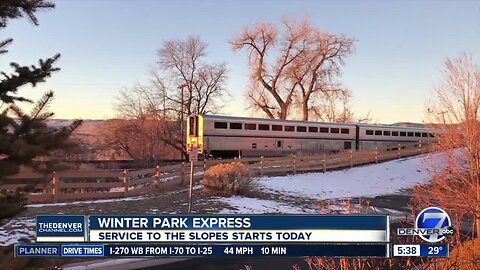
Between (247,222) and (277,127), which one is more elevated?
(277,127)

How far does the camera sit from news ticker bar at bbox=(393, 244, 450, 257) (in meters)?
3.46

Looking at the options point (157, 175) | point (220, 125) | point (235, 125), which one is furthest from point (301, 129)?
point (157, 175)

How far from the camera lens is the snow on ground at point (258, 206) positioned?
49.6ft

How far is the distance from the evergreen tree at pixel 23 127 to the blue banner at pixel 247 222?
1.97ft

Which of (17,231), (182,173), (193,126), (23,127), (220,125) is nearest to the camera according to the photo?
(23,127)

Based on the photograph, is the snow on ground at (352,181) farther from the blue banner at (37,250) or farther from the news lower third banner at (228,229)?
the blue banner at (37,250)

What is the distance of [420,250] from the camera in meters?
3.50

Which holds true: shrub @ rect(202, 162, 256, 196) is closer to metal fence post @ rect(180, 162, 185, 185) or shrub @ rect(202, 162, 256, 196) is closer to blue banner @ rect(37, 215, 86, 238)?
metal fence post @ rect(180, 162, 185, 185)

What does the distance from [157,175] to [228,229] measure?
15.9 metres

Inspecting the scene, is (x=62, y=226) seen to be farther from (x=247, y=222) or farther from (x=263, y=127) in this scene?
(x=263, y=127)

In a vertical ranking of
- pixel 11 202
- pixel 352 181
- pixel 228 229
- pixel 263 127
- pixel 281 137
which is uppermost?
pixel 263 127

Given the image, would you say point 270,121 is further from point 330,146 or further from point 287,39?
point 287,39

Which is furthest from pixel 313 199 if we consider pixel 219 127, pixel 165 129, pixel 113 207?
pixel 165 129

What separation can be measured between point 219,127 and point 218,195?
48.1 feet
